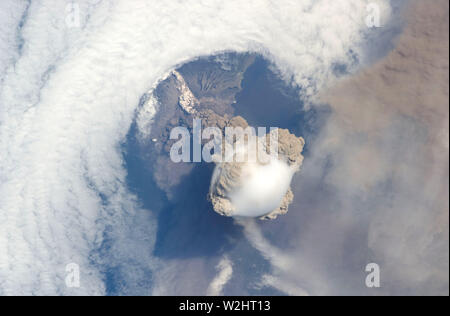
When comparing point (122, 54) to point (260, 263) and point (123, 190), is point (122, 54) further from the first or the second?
point (260, 263)

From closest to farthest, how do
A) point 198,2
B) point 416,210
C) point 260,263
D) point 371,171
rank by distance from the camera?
point 416,210, point 371,171, point 260,263, point 198,2

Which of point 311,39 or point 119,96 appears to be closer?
point 311,39

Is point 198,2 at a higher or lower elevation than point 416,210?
higher

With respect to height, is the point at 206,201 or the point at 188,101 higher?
the point at 188,101

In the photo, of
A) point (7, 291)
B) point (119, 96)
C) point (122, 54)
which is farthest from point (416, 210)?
point (7, 291)

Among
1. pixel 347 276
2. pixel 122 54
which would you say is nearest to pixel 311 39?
pixel 122 54

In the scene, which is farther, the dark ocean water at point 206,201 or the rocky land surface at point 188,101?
the rocky land surface at point 188,101

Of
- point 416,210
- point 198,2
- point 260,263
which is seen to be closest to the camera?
point 416,210

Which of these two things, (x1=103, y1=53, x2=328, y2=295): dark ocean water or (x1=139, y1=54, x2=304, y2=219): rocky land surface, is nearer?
(x1=103, y1=53, x2=328, y2=295): dark ocean water

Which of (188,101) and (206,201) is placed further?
(188,101)

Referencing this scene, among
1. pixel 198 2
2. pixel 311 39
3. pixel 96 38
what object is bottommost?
pixel 311 39
